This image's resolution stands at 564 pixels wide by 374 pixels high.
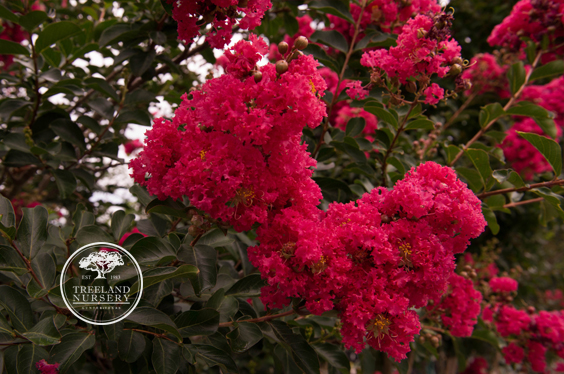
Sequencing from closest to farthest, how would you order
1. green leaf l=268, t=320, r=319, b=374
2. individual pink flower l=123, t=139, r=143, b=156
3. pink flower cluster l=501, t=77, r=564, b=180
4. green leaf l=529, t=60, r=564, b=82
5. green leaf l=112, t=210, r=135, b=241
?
1. green leaf l=268, t=320, r=319, b=374
2. green leaf l=112, t=210, r=135, b=241
3. green leaf l=529, t=60, r=564, b=82
4. pink flower cluster l=501, t=77, r=564, b=180
5. individual pink flower l=123, t=139, r=143, b=156

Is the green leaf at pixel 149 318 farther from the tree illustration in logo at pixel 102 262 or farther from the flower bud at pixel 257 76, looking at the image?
the flower bud at pixel 257 76

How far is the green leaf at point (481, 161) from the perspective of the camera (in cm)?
141

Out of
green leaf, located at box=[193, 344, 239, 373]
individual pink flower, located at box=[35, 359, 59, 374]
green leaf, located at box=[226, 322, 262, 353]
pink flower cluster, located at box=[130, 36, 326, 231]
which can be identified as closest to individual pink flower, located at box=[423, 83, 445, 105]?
pink flower cluster, located at box=[130, 36, 326, 231]

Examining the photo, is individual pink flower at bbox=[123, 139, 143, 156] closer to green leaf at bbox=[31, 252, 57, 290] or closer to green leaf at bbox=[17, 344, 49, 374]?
green leaf at bbox=[31, 252, 57, 290]

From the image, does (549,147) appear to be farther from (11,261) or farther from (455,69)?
(11,261)

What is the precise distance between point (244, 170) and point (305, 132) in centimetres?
84

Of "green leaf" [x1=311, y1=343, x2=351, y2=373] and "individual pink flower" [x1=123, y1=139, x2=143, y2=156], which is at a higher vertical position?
"green leaf" [x1=311, y1=343, x2=351, y2=373]

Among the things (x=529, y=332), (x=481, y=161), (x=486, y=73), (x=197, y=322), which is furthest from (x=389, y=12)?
(x=529, y=332)

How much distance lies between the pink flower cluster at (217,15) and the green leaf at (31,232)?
73 centimetres

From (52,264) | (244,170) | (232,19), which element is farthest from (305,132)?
(52,264)

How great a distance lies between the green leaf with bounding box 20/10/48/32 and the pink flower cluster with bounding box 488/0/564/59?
252cm

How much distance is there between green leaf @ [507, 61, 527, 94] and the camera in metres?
1.91

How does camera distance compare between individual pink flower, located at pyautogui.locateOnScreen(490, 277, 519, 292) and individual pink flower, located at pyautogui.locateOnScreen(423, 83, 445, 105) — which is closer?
individual pink flower, located at pyautogui.locateOnScreen(423, 83, 445, 105)

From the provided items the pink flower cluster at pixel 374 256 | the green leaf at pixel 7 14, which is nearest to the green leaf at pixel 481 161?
the pink flower cluster at pixel 374 256
